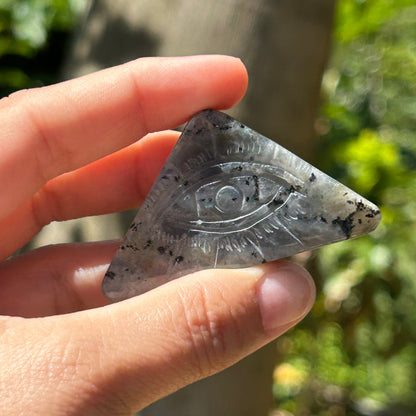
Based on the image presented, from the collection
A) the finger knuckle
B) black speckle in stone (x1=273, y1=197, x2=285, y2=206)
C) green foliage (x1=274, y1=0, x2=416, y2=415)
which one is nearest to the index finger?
black speckle in stone (x1=273, y1=197, x2=285, y2=206)

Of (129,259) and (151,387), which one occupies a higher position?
(129,259)

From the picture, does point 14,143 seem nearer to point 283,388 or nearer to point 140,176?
point 140,176

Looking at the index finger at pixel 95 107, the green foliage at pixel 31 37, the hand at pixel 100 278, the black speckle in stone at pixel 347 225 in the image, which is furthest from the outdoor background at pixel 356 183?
the black speckle in stone at pixel 347 225

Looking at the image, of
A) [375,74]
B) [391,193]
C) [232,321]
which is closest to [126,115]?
[232,321]

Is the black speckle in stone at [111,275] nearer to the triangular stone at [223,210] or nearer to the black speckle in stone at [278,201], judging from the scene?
the triangular stone at [223,210]

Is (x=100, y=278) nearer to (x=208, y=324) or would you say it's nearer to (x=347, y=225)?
(x=208, y=324)

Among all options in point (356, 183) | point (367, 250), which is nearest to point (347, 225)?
point (356, 183)
